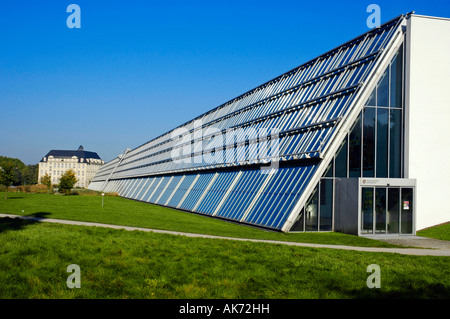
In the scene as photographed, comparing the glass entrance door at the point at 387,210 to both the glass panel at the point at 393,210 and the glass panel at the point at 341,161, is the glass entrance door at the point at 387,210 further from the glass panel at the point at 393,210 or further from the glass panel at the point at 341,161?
the glass panel at the point at 341,161

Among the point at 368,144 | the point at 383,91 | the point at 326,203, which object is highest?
the point at 383,91

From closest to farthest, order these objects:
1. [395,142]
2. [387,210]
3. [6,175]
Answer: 1. [387,210]
2. [395,142]
3. [6,175]

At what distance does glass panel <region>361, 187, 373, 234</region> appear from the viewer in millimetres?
22933

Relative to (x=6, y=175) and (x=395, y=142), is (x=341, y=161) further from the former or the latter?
(x=6, y=175)

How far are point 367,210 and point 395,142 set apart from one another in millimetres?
5209

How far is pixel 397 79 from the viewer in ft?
84.9

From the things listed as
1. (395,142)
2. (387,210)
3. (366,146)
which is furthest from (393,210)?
(395,142)

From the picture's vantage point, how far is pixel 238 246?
15.6 meters

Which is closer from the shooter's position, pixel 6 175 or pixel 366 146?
pixel 366 146

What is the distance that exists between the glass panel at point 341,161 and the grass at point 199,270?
9.40 metres

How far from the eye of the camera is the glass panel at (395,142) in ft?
83.5

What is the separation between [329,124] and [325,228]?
596 centimetres

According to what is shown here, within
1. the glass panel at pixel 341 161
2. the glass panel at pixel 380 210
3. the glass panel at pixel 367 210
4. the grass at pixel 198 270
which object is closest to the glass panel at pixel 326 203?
the glass panel at pixel 341 161
